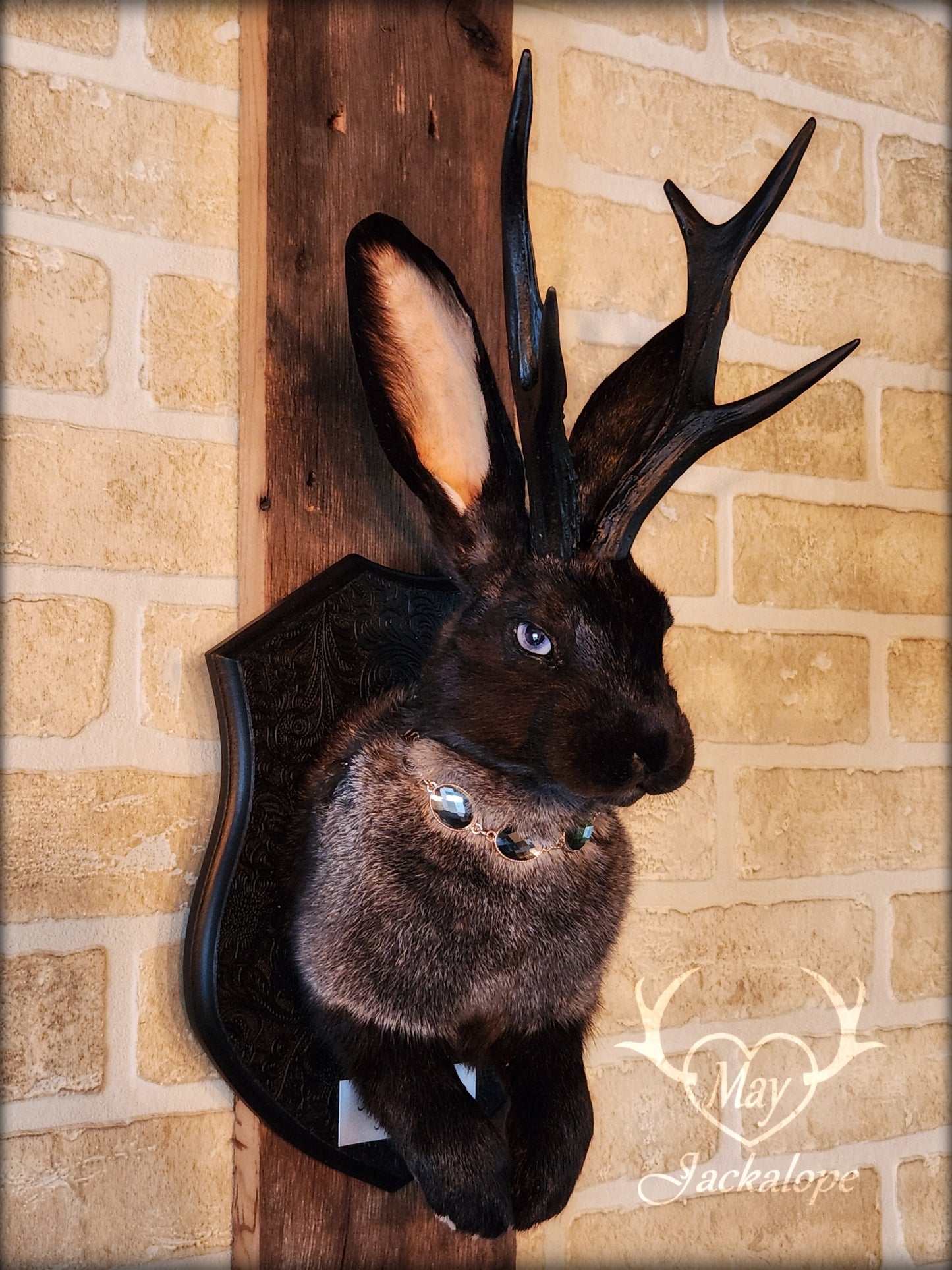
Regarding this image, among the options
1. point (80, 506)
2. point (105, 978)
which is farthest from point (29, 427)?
point (105, 978)

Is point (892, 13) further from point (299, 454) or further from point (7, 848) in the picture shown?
point (7, 848)

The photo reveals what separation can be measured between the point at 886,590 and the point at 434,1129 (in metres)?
0.65

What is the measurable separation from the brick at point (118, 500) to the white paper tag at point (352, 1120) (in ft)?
1.16

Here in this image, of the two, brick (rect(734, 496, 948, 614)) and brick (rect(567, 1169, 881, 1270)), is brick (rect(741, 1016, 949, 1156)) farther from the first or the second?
brick (rect(734, 496, 948, 614))

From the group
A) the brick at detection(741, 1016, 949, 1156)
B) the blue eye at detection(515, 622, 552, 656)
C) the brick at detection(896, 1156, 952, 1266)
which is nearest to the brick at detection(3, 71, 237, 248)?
the blue eye at detection(515, 622, 552, 656)

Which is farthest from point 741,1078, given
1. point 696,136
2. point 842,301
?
point 696,136

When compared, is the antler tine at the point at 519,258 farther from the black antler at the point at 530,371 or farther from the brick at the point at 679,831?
the brick at the point at 679,831

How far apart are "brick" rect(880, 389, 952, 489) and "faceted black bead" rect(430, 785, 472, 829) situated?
0.58 meters

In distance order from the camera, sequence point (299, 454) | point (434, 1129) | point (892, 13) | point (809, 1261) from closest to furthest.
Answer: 1. point (434, 1129)
2. point (299, 454)
3. point (809, 1261)
4. point (892, 13)

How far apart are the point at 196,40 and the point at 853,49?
0.62m

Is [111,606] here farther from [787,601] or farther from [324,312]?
[787,601]

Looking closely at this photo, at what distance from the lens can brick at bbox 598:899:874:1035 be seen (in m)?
0.92

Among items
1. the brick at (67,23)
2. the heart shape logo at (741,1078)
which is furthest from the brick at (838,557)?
the brick at (67,23)

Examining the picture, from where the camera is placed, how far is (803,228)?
3.37ft
